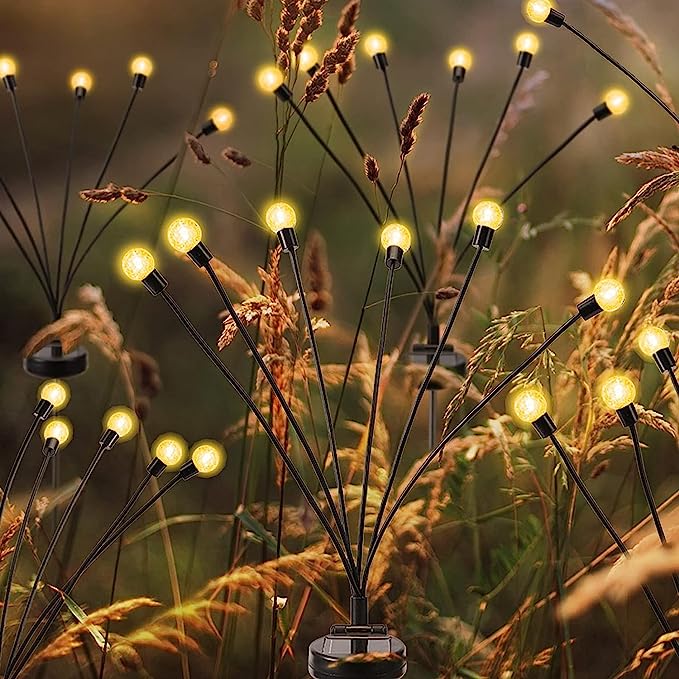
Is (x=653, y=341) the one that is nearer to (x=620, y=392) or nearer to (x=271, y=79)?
(x=620, y=392)

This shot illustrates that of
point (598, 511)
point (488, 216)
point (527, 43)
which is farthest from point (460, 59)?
point (598, 511)

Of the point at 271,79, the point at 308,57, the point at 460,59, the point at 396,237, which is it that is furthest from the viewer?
the point at 460,59

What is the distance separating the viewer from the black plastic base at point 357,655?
2.82ft

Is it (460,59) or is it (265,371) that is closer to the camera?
(265,371)

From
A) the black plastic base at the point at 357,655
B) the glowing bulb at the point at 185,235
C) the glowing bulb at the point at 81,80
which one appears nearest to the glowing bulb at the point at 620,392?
the black plastic base at the point at 357,655

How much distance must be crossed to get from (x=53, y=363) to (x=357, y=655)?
1.97ft

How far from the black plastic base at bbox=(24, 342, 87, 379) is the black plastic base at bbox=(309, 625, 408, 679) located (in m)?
0.54

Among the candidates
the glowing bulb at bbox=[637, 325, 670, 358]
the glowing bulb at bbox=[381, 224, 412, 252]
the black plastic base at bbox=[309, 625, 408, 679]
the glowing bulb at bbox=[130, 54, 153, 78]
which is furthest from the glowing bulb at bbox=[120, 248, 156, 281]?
the glowing bulb at bbox=[130, 54, 153, 78]

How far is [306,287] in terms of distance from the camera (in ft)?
4.86

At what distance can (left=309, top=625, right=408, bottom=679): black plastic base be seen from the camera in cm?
86

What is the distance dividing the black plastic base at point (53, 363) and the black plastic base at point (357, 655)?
1.79 ft

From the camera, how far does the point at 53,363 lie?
4.17 ft

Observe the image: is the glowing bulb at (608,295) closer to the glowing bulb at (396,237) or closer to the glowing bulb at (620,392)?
the glowing bulb at (620,392)

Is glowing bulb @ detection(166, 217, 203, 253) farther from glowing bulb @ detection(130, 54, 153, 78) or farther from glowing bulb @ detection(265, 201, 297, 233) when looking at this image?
glowing bulb @ detection(130, 54, 153, 78)
